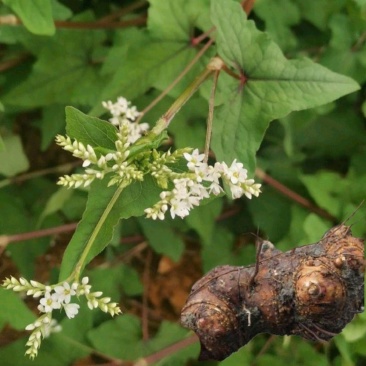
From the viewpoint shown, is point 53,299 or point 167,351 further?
point 167,351

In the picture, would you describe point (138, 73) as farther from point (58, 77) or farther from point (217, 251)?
point (217, 251)

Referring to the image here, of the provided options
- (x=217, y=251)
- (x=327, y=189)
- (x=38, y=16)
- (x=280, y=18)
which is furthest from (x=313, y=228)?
(x=38, y=16)

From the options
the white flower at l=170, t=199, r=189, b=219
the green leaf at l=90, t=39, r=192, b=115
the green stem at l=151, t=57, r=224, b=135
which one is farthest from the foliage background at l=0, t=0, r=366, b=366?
the white flower at l=170, t=199, r=189, b=219

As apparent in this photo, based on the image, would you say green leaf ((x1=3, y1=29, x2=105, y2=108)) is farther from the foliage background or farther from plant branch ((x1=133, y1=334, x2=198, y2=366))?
plant branch ((x1=133, y1=334, x2=198, y2=366))

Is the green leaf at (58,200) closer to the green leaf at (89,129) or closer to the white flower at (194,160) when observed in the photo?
the green leaf at (89,129)

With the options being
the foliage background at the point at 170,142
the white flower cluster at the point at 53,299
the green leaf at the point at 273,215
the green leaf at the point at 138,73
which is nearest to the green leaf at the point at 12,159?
the foliage background at the point at 170,142
